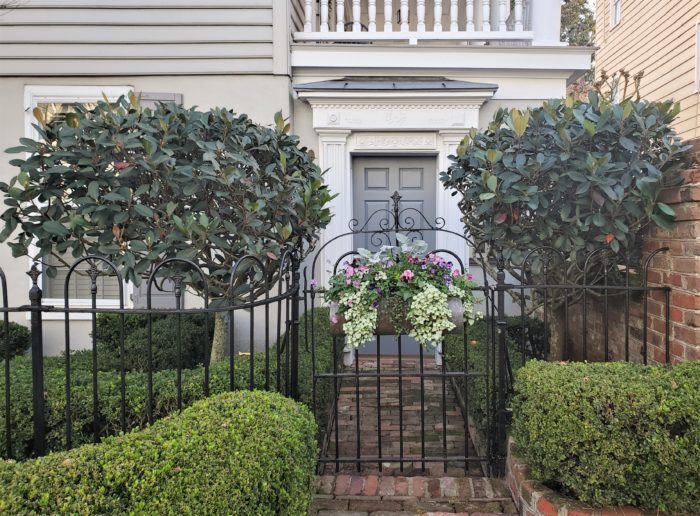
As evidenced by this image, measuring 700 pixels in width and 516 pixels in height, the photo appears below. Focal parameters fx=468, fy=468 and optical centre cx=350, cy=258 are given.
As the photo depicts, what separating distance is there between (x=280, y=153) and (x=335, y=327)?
→ 49.0 inches

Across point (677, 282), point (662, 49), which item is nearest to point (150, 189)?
point (677, 282)

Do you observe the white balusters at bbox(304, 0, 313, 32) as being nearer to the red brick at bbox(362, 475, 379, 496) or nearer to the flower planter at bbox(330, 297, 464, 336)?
the flower planter at bbox(330, 297, 464, 336)

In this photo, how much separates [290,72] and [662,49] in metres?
6.09

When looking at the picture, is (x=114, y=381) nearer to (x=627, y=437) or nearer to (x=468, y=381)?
(x=468, y=381)

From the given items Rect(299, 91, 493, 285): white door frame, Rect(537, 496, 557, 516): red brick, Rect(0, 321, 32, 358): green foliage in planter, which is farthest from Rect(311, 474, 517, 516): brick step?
Rect(0, 321, 32, 358): green foliage in planter

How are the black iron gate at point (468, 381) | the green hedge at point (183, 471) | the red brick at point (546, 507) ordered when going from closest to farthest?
the green hedge at point (183, 471) < the red brick at point (546, 507) < the black iron gate at point (468, 381)

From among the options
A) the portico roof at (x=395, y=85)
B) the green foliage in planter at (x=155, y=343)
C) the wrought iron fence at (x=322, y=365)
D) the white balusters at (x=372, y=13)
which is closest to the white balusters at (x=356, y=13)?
the white balusters at (x=372, y=13)

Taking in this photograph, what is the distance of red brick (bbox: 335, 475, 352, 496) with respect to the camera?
2.75 m

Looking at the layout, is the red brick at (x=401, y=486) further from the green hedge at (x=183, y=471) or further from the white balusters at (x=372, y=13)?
the white balusters at (x=372, y=13)

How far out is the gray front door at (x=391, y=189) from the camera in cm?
547

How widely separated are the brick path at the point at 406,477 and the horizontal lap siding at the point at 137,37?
3826 millimetres

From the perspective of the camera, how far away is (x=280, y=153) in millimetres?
3176

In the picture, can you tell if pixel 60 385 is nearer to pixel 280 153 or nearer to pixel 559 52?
pixel 280 153

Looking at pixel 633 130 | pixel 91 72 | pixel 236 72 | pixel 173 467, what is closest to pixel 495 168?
pixel 633 130
